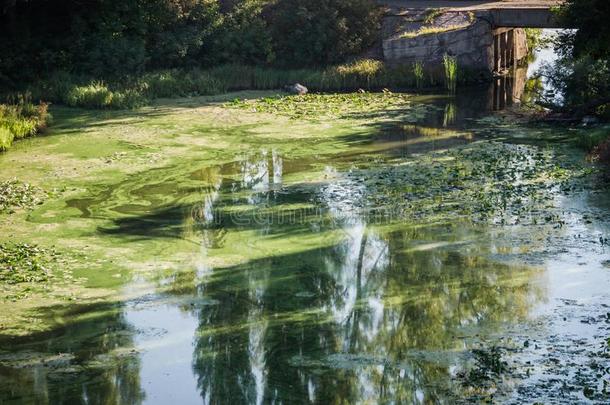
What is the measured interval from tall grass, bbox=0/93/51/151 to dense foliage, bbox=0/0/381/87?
4.36 metres

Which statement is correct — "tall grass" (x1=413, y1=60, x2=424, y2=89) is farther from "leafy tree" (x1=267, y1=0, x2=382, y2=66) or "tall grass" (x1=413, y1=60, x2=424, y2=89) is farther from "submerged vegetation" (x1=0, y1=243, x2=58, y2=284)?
"submerged vegetation" (x1=0, y1=243, x2=58, y2=284)

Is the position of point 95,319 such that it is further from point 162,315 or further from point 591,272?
point 591,272

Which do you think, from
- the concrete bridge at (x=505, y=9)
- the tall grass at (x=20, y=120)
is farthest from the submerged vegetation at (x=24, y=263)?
the concrete bridge at (x=505, y=9)

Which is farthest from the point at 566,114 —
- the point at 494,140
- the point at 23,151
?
the point at 23,151

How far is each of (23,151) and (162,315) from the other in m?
9.42

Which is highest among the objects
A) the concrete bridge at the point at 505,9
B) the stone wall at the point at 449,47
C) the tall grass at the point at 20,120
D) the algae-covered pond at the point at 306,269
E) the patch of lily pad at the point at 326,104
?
the concrete bridge at the point at 505,9

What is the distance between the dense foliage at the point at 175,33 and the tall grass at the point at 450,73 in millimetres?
3070

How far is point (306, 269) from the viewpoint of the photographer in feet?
39.4

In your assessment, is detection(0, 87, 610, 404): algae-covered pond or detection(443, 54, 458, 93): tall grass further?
detection(443, 54, 458, 93): tall grass

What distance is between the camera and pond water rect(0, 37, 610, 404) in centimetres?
894

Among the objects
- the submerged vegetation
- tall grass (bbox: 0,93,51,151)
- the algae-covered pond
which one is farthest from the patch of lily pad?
the submerged vegetation

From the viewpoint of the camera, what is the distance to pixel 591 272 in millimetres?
11375

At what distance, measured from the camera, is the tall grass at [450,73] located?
26.0 meters

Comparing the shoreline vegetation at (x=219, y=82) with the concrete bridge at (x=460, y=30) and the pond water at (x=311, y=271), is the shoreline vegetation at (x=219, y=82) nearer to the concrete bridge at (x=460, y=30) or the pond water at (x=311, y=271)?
the concrete bridge at (x=460, y=30)
